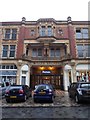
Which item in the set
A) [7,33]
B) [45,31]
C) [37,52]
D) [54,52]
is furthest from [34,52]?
[7,33]

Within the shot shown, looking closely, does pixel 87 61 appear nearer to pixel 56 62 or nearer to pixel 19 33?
pixel 56 62

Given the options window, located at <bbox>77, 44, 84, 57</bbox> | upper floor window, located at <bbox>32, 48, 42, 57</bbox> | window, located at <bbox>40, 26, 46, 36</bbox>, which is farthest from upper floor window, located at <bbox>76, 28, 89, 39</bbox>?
upper floor window, located at <bbox>32, 48, 42, 57</bbox>

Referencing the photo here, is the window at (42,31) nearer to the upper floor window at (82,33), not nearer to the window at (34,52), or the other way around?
the window at (34,52)

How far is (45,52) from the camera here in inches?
1126

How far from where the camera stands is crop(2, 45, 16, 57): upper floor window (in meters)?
28.0

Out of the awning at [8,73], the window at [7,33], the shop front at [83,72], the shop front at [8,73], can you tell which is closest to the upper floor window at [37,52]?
the shop front at [8,73]

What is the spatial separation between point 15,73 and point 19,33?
7.99 metres

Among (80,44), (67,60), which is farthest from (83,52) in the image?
(67,60)

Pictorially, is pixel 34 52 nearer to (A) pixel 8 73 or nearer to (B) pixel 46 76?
(B) pixel 46 76

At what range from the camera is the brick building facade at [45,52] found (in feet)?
88.0

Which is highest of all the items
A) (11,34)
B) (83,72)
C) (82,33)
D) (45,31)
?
(45,31)

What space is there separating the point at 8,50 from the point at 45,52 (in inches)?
279

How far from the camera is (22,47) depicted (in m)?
28.1

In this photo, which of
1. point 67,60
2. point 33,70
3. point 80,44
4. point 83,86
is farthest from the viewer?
point 33,70
